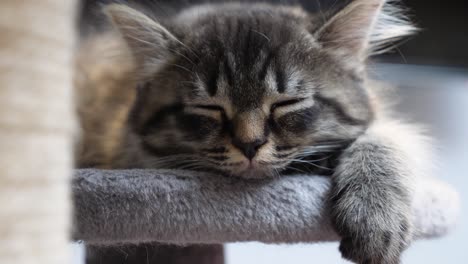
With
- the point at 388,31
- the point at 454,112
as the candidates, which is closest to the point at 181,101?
the point at 388,31

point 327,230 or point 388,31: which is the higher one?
point 388,31

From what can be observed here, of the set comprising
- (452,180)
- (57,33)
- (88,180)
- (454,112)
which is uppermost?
(57,33)

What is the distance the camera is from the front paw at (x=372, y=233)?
3.47 ft

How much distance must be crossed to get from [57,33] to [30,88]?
0.07 m

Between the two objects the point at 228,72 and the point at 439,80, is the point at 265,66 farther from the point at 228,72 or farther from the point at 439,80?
the point at 439,80

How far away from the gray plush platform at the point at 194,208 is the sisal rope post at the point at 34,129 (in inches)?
15.6

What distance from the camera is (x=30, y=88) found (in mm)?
584

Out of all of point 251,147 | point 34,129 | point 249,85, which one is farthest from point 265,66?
point 34,129

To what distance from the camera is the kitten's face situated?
1204 millimetres

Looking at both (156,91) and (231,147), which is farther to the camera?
(156,91)

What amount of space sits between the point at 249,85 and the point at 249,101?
4 cm

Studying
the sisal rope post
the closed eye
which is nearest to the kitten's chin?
the closed eye

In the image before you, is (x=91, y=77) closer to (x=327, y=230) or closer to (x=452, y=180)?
(x=327, y=230)

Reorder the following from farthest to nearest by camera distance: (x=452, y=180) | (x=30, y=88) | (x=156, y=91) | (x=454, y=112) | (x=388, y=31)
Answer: (x=454, y=112) → (x=452, y=180) → (x=388, y=31) → (x=156, y=91) → (x=30, y=88)
